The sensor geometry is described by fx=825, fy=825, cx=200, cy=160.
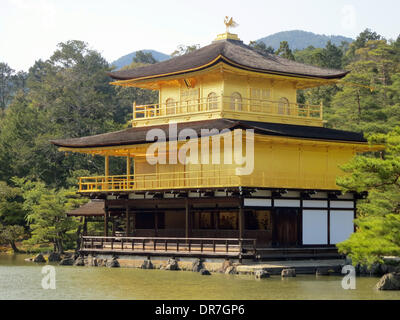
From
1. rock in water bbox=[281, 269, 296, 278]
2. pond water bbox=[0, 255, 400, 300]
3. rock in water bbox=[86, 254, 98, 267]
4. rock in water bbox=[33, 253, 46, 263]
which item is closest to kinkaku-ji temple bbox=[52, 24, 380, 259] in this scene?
rock in water bbox=[86, 254, 98, 267]

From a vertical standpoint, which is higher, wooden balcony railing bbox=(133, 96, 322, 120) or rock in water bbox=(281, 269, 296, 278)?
wooden balcony railing bbox=(133, 96, 322, 120)

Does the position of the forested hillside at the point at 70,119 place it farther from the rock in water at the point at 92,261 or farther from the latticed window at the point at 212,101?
the latticed window at the point at 212,101

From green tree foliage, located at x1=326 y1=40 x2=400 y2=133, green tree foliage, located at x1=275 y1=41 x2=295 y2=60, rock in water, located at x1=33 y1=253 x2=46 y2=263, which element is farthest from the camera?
green tree foliage, located at x1=275 y1=41 x2=295 y2=60

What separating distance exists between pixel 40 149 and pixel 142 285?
3643cm

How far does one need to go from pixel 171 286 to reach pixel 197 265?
21.2 feet

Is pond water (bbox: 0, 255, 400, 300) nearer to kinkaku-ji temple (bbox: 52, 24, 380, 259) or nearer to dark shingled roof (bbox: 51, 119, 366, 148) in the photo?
kinkaku-ji temple (bbox: 52, 24, 380, 259)

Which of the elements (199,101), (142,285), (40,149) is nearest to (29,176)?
(40,149)

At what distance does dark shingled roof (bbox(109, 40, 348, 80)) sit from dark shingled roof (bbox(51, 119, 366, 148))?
Result: 9.40 ft

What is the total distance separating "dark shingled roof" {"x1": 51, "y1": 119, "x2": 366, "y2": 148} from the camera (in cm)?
3894

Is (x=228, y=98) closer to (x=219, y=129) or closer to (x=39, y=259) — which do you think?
(x=219, y=129)

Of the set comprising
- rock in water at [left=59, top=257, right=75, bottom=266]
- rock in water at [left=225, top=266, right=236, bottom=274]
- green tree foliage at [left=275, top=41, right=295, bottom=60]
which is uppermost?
green tree foliage at [left=275, top=41, right=295, bottom=60]

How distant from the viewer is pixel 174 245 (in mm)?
39594

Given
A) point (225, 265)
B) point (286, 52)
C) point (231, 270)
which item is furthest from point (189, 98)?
point (286, 52)
